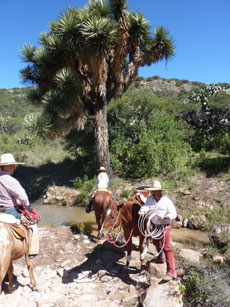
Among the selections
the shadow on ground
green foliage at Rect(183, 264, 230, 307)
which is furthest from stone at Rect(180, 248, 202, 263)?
green foliage at Rect(183, 264, 230, 307)

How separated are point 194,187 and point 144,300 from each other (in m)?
8.30

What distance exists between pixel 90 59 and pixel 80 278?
29.3ft

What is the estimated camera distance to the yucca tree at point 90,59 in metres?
10.7

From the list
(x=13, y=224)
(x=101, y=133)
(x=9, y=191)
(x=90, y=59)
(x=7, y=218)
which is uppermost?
(x=90, y=59)

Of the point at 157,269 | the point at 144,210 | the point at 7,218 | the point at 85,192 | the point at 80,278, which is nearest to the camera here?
the point at 7,218

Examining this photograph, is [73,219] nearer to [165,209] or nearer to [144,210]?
[144,210]

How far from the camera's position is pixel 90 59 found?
35.7 ft

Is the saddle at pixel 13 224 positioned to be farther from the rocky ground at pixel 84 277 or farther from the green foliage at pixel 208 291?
the green foliage at pixel 208 291

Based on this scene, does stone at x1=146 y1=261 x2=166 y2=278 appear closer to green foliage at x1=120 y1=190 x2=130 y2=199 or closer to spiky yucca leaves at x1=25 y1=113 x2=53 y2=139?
green foliage at x1=120 y1=190 x2=130 y2=199

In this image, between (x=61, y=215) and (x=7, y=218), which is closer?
(x=7, y=218)

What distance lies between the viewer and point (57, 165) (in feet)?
58.4

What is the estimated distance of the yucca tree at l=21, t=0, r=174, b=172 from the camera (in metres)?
10.7

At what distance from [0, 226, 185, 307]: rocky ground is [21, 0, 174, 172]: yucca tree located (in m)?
6.67

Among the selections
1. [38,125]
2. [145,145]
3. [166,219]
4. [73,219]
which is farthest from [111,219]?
[145,145]
